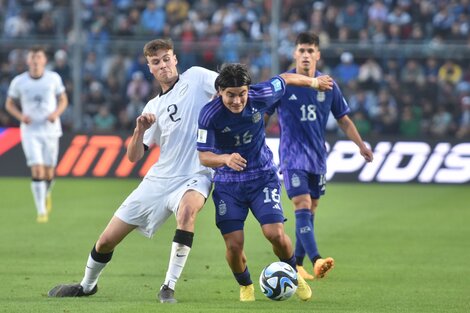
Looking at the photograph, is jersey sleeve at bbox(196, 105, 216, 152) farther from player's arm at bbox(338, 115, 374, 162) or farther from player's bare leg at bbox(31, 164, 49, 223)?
player's bare leg at bbox(31, 164, 49, 223)

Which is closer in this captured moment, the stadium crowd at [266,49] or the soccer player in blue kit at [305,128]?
the soccer player in blue kit at [305,128]

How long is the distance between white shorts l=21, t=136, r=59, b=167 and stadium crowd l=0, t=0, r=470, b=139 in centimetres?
722

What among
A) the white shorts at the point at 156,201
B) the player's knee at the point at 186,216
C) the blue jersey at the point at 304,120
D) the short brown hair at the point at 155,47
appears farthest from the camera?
the blue jersey at the point at 304,120

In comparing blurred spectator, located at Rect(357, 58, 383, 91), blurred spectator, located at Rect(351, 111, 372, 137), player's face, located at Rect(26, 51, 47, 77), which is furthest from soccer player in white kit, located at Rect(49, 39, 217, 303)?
blurred spectator, located at Rect(357, 58, 383, 91)

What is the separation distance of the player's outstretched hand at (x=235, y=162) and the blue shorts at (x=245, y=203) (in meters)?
0.70

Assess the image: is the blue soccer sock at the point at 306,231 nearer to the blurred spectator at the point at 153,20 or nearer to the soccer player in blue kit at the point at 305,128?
the soccer player in blue kit at the point at 305,128

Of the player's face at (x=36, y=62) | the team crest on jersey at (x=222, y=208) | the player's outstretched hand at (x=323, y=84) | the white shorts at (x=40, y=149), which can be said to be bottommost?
the white shorts at (x=40, y=149)

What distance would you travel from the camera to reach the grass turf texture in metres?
9.57

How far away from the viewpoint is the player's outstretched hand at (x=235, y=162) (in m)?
8.88

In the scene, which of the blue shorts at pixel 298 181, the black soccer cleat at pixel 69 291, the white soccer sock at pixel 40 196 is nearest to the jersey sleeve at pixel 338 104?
the blue shorts at pixel 298 181

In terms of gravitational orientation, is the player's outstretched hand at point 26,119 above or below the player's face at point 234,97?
below

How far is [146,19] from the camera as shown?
92.7 feet

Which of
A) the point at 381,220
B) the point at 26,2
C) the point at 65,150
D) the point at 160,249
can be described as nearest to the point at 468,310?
the point at 160,249

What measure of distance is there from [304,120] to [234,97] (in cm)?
272
